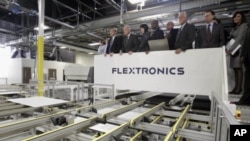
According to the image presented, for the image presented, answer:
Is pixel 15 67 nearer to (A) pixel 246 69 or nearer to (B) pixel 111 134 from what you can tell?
(B) pixel 111 134

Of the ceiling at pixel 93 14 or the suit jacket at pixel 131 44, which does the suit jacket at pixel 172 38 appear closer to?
the suit jacket at pixel 131 44

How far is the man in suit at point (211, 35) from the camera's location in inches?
122

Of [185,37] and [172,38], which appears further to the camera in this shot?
[172,38]

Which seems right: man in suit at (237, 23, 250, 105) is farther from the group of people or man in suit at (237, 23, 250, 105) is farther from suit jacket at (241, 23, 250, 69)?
the group of people

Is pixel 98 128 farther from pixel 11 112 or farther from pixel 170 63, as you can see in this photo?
pixel 170 63

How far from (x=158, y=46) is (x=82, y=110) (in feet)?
6.51

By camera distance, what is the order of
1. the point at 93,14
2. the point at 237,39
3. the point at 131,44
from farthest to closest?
1. the point at 93,14
2. the point at 131,44
3. the point at 237,39

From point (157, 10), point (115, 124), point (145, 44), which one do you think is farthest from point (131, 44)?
point (115, 124)

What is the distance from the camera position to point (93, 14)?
8047 millimetres

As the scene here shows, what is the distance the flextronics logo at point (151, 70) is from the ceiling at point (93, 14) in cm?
223

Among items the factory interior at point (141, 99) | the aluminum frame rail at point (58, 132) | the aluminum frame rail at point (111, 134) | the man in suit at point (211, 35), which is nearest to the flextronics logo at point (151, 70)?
the factory interior at point (141, 99)

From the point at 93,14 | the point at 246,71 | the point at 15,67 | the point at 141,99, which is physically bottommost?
the point at 141,99

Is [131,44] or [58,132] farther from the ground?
[131,44]

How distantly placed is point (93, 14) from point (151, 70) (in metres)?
5.55
